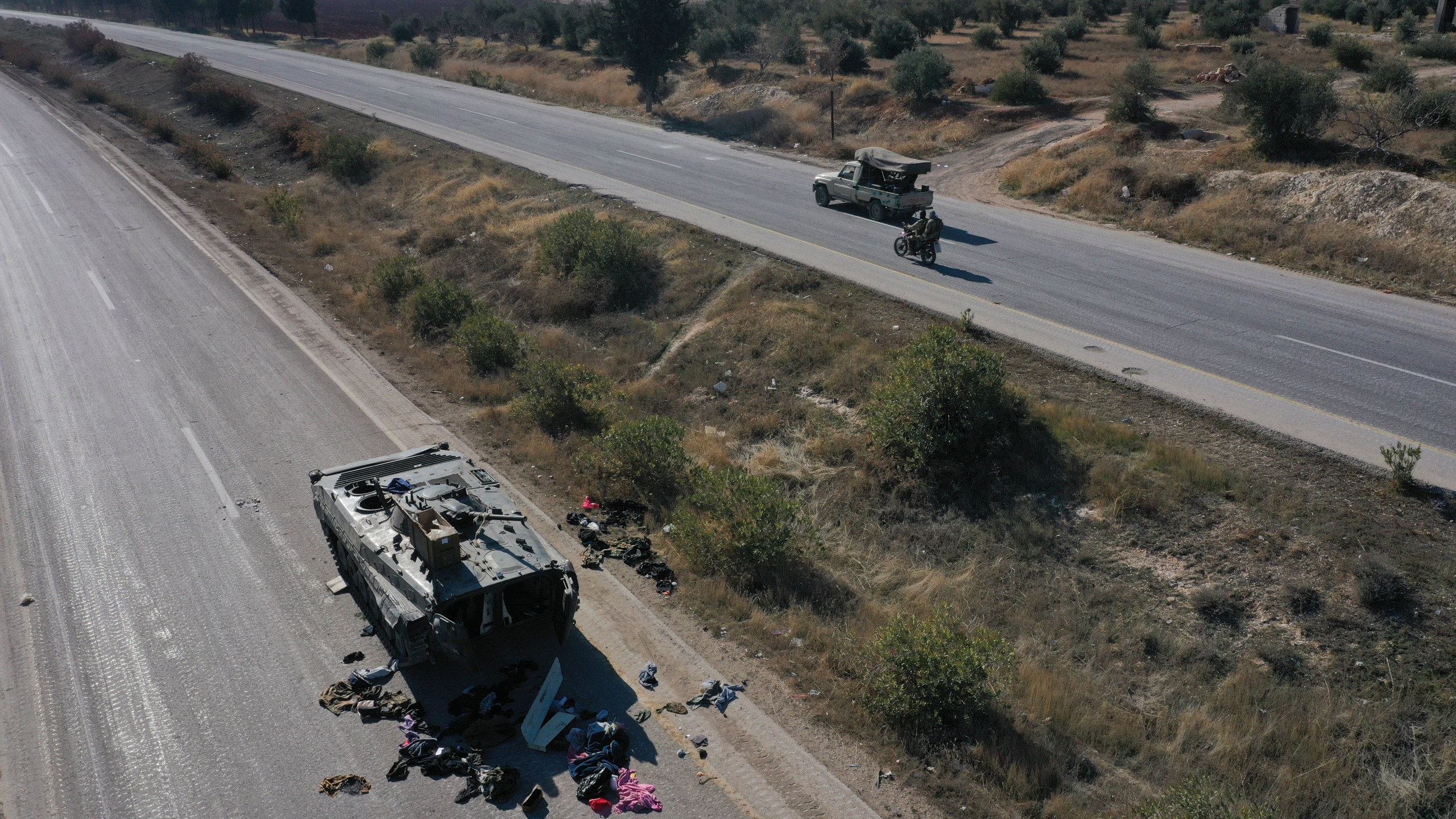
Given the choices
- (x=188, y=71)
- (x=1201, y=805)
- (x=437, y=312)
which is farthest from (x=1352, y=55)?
(x=188, y=71)

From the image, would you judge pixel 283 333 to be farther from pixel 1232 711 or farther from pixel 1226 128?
pixel 1226 128

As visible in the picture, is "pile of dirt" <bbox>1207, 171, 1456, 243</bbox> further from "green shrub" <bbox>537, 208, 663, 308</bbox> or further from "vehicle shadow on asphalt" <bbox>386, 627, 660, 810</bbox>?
"vehicle shadow on asphalt" <bbox>386, 627, 660, 810</bbox>

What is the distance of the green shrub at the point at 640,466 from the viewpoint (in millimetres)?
13242

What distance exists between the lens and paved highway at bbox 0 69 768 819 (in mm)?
7871

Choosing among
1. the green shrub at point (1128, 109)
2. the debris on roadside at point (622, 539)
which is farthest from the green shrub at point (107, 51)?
the debris on roadside at point (622, 539)

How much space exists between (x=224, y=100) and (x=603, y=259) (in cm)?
3414

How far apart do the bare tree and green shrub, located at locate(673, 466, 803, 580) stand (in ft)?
71.4

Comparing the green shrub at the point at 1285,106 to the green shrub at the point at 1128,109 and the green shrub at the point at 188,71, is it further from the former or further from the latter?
the green shrub at the point at 188,71

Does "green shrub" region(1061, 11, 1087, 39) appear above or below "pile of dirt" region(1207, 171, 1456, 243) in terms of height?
above

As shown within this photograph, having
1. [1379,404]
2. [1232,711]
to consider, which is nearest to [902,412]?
[1232,711]

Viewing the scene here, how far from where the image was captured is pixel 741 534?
1106cm

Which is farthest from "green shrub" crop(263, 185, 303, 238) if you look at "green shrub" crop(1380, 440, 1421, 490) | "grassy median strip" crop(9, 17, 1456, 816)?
"green shrub" crop(1380, 440, 1421, 490)

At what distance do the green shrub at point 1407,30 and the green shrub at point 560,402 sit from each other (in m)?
39.4

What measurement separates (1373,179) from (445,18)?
249 ft
